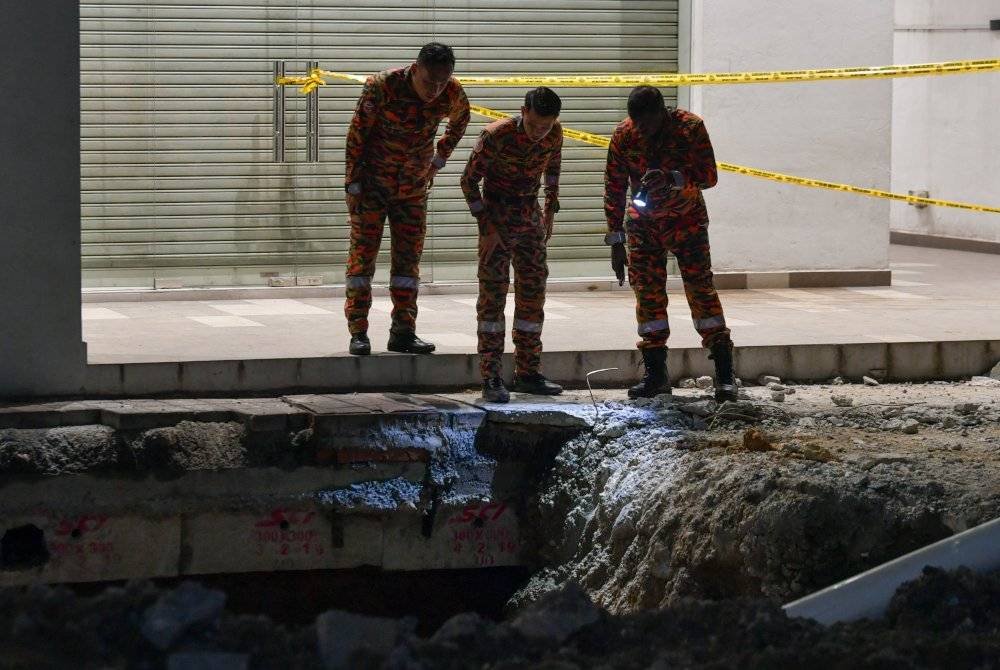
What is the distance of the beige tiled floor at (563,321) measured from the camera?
1016 cm

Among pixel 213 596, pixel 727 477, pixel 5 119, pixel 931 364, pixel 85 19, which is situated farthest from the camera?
pixel 85 19

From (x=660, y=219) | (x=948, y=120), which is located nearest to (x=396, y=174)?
(x=660, y=219)

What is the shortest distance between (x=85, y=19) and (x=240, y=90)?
1.34 m

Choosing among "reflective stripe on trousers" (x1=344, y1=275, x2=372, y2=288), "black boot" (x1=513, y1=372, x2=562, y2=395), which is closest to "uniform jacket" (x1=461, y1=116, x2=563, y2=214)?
"black boot" (x1=513, y1=372, x2=562, y2=395)

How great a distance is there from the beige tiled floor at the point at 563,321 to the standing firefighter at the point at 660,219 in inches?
40.4

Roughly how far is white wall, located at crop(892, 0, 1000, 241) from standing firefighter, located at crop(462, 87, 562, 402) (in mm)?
10903

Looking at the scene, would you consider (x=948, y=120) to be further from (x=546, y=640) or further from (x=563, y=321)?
(x=546, y=640)

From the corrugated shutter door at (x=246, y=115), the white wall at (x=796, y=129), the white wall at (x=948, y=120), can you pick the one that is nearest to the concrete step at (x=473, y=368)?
the white wall at (x=796, y=129)

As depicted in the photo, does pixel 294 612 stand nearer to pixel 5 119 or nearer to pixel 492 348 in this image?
pixel 492 348

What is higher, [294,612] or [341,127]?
[341,127]

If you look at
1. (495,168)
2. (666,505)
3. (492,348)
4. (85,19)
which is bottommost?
(666,505)

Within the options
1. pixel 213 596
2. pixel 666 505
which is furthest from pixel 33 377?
pixel 213 596

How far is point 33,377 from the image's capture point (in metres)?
8.71

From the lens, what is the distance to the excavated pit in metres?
6.59
